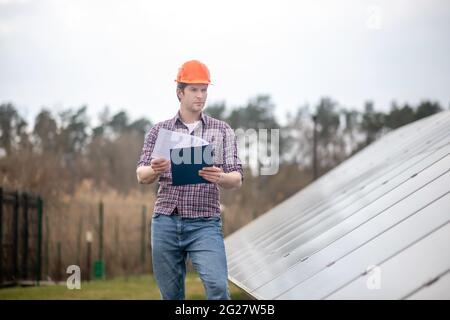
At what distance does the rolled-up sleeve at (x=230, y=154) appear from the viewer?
4.20m

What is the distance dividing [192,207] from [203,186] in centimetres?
16

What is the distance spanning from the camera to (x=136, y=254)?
1612 centimetres

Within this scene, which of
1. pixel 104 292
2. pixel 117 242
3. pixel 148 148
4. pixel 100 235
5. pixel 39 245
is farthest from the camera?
pixel 117 242

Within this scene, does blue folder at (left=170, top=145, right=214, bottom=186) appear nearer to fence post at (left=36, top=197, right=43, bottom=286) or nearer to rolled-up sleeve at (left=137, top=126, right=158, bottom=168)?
rolled-up sleeve at (left=137, top=126, right=158, bottom=168)

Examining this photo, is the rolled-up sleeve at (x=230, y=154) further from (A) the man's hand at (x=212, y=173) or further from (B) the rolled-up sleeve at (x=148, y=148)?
(B) the rolled-up sleeve at (x=148, y=148)

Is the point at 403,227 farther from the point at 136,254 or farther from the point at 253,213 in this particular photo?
the point at 253,213

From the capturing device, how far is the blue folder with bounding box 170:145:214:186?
3879mm

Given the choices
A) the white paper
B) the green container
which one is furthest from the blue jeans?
the green container

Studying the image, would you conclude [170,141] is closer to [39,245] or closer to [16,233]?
[16,233]

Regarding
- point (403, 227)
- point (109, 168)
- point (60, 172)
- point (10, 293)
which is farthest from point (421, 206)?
point (109, 168)

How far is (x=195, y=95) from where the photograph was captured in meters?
4.21

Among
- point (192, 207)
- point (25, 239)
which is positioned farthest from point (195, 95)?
point (25, 239)

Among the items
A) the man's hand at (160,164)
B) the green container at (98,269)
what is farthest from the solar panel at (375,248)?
the green container at (98,269)

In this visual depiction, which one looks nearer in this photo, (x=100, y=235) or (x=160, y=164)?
(x=160, y=164)
